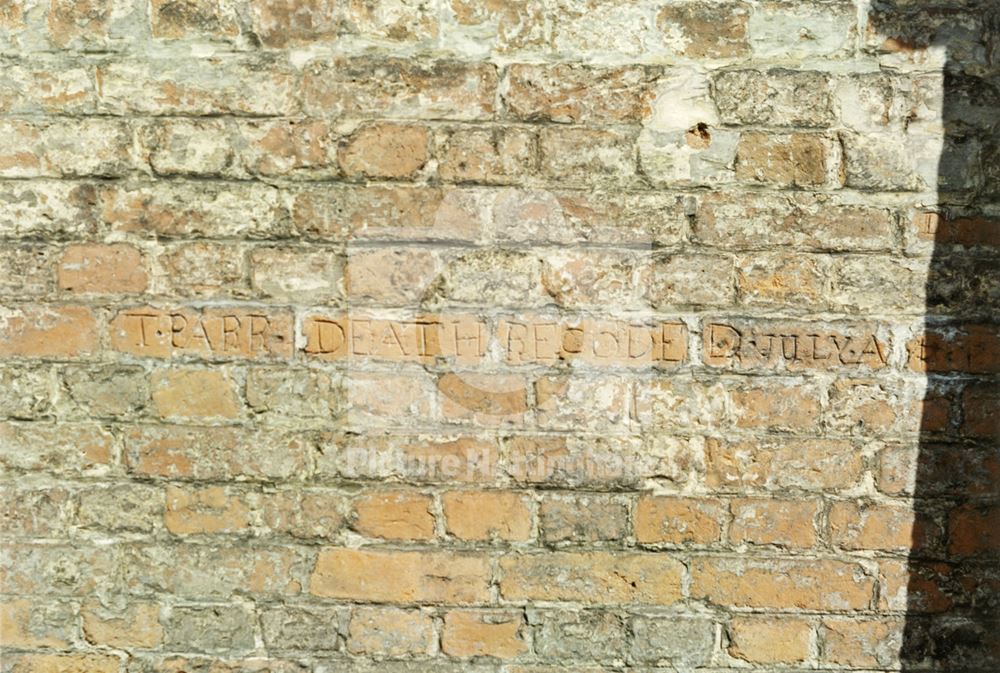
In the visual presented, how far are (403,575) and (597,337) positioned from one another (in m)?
0.66

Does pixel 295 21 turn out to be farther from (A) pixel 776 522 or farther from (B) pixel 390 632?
(A) pixel 776 522

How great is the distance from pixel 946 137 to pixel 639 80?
639 millimetres

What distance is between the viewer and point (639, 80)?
1.74 m

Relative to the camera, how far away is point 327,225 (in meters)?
1.77

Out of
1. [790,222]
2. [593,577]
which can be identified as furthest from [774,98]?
[593,577]

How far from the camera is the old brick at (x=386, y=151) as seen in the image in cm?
176

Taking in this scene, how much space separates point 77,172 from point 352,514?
0.92 m

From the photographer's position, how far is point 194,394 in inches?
71.1

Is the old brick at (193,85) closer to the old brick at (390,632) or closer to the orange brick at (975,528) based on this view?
the old brick at (390,632)

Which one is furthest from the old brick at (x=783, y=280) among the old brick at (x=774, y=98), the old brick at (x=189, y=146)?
the old brick at (x=189, y=146)

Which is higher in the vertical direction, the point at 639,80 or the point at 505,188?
the point at 639,80

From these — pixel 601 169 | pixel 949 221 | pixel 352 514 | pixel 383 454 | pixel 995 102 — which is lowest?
pixel 352 514

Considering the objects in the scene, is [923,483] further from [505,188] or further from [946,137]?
[505,188]

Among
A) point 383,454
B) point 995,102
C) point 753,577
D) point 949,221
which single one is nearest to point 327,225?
point 383,454
